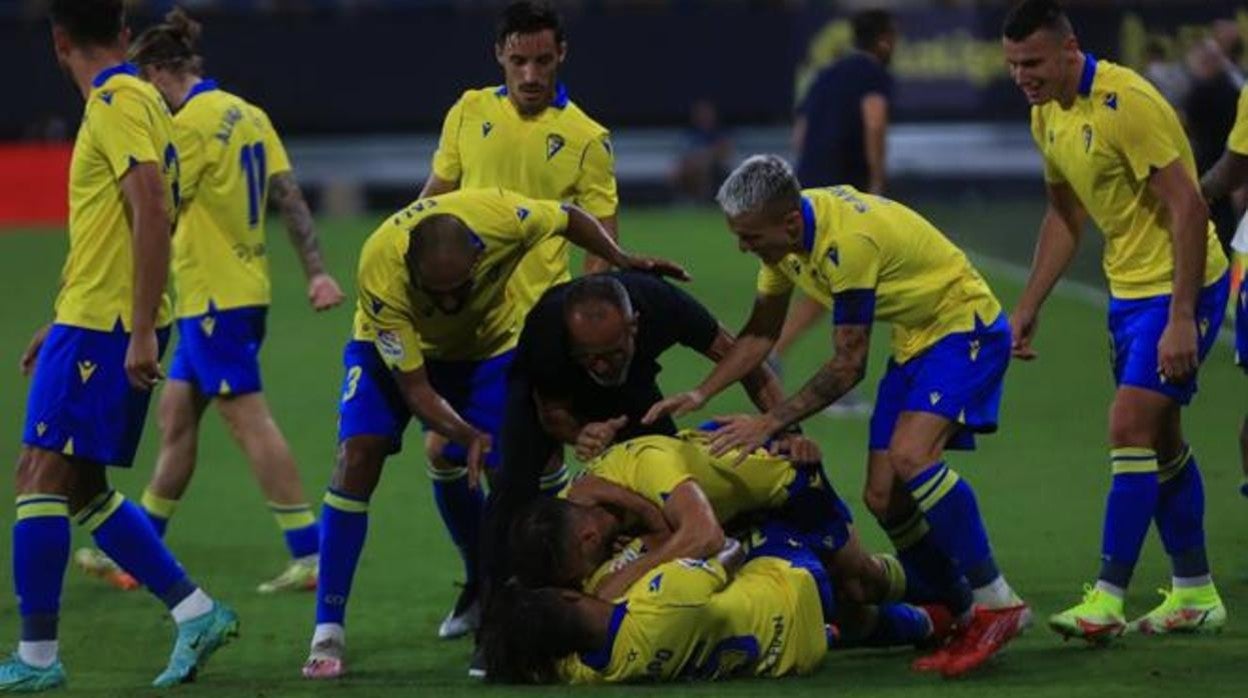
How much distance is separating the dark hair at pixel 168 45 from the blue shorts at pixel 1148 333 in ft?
13.2

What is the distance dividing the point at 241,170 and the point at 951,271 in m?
3.55

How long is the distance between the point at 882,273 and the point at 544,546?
1391mm

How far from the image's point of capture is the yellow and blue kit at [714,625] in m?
7.41

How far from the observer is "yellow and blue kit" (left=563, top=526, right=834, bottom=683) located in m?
7.41

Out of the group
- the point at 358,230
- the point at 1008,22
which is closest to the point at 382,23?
the point at 358,230

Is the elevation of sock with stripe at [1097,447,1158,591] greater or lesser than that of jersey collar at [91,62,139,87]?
lesser

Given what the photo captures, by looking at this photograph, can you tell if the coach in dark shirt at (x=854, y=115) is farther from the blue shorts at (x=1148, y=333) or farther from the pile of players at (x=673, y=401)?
the blue shorts at (x=1148, y=333)

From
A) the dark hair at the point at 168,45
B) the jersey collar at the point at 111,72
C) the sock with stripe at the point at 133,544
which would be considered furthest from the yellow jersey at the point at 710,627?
the dark hair at the point at 168,45

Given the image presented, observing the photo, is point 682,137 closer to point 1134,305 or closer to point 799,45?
point 799,45

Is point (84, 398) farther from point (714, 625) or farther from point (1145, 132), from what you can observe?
point (1145, 132)

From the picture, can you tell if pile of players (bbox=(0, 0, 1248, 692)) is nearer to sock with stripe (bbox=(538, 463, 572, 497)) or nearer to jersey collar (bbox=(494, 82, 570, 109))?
sock with stripe (bbox=(538, 463, 572, 497))

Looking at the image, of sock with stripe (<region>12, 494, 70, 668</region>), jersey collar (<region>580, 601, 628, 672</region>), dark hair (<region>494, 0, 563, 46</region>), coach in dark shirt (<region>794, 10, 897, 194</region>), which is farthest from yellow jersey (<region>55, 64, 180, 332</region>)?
coach in dark shirt (<region>794, 10, 897, 194</region>)

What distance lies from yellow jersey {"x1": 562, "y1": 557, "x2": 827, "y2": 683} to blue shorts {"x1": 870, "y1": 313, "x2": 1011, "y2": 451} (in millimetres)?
672

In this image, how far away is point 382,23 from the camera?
2959 cm
